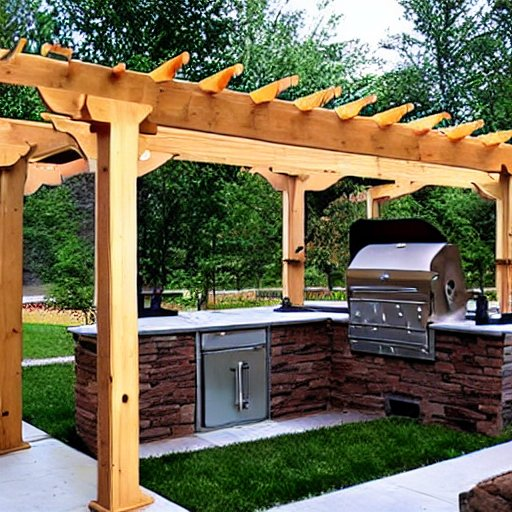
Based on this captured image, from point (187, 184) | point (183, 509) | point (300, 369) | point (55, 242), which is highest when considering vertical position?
point (187, 184)

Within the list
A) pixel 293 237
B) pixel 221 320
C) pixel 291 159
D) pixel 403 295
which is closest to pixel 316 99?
pixel 403 295

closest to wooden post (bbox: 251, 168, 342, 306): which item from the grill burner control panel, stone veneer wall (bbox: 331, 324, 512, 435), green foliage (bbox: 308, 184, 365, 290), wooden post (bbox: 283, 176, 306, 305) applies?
wooden post (bbox: 283, 176, 306, 305)

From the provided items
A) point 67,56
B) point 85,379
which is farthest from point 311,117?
point 85,379

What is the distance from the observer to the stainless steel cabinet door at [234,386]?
15.8ft

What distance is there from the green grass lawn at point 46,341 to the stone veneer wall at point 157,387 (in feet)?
14.8

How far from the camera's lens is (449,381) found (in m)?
4.76

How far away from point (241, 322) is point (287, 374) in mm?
622

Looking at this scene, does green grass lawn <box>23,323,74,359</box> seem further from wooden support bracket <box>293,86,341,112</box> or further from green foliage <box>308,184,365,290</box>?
wooden support bracket <box>293,86,341,112</box>

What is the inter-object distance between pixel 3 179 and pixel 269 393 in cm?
249

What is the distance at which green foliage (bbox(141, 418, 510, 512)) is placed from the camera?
3.50 metres

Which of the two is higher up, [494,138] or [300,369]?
[494,138]

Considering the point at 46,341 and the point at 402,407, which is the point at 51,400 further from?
the point at 46,341

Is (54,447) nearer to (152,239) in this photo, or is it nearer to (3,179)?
(3,179)

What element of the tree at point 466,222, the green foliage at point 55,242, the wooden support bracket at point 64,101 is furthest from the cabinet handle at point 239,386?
the tree at point 466,222
